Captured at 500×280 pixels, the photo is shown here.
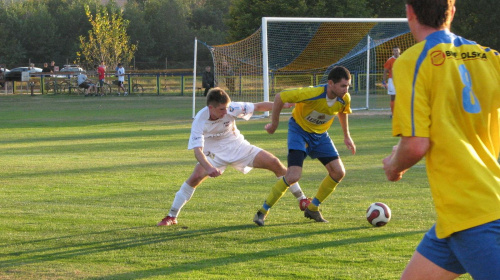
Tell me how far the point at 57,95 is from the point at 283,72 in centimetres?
1750

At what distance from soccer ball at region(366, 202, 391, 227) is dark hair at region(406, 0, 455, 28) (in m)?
4.19

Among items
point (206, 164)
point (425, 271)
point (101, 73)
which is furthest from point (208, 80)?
point (425, 271)

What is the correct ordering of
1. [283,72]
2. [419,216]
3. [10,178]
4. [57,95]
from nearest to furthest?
[419,216] < [10,178] < [283,72] < [57,95]

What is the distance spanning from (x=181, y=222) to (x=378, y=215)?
2087 mm

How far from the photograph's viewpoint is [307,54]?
28.8m

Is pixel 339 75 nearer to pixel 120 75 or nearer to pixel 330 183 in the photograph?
pixel 330 183

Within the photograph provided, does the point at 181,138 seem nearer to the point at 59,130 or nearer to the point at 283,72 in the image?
the point at 59,130

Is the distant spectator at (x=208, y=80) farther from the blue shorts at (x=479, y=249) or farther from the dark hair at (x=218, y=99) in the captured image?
the blue shorts at (x=479, y=249)

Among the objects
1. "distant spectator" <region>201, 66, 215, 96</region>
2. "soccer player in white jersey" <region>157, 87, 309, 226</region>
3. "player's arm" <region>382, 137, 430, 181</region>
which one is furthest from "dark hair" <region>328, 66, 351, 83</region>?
"distant spectator" <region>201, 66, 215, 96</region>

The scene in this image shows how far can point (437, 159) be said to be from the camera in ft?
9.42

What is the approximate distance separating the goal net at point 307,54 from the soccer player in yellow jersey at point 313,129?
15.8 meters

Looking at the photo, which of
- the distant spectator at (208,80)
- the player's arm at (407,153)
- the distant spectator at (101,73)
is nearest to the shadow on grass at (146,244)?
the player's arm at (407,153)

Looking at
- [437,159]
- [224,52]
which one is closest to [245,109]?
[437,159]

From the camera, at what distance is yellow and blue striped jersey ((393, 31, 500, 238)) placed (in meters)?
2.81
